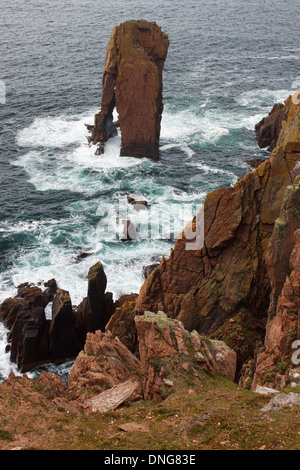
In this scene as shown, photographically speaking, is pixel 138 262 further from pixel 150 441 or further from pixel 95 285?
pixel 150 441

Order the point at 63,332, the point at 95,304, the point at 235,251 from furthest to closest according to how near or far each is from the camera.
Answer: the point at 95,304 < the point at 63,332 < the point at 235,251

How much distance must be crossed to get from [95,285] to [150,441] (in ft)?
82.8

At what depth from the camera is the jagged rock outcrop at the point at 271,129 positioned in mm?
72375

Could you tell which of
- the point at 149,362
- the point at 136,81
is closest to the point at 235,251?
the point at 149,362

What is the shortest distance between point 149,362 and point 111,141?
56.3 metres

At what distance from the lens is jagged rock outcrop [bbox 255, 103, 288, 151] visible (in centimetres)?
7238

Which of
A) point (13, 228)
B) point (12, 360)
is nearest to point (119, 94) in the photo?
point (13, 228)

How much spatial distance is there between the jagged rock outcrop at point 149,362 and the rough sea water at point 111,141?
616 inches

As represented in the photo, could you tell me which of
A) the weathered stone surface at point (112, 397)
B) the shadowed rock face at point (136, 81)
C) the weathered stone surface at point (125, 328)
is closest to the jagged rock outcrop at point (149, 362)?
the weathered stone surface at point (112, 397)

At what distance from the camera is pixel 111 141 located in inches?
3012

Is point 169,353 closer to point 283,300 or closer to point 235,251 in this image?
point 283,300

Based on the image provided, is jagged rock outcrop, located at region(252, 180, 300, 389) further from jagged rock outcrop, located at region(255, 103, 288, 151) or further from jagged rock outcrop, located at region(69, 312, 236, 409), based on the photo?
jagged rock outcrop, located at region(255, 103, 288, 151)

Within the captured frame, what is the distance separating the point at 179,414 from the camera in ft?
66.1

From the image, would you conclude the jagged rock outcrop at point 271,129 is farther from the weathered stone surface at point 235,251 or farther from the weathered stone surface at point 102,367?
the weathered stone surface at point 102,367
